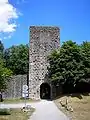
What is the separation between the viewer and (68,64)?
133 ft

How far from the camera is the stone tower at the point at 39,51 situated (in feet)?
147

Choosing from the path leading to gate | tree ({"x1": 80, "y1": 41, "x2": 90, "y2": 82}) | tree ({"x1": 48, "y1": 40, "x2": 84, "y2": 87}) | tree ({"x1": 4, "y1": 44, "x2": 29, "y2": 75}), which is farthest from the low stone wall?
the path leading to gate

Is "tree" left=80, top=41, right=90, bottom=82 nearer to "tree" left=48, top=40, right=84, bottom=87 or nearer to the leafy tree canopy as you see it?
the leafy tree canopy

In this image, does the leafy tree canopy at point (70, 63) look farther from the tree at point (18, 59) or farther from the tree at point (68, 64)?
the tree at point (18, 59)

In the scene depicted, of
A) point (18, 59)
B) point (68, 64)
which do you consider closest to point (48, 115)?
point (68, 64)

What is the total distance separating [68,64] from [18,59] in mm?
19598

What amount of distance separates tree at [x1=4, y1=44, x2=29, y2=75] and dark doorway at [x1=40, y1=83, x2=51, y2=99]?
929cm

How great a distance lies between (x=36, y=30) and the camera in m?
45.3

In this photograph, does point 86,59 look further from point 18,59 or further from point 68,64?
point 18,59

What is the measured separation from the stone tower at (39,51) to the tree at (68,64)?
2371 mm

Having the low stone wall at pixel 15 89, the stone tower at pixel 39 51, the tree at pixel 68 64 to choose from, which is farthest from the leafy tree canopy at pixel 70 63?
the low stone wall at pixel 15 89

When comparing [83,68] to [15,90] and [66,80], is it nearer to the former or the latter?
[66,80]

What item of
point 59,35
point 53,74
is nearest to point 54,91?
point 53,74

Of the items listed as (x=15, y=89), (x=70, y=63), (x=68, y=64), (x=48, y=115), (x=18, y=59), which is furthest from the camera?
(x=18, y=59)
